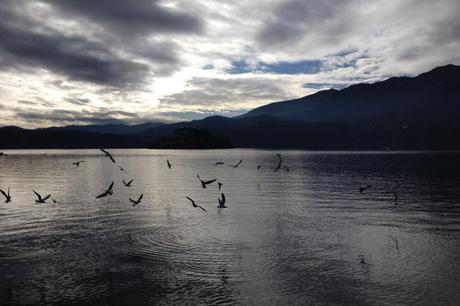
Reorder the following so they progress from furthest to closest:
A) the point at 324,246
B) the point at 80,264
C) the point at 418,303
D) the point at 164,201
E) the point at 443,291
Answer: the point at 164,201, the point at 324,246, the point at 80,264, the point at 443,291, the point at 418,303

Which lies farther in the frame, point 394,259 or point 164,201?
point 164,201

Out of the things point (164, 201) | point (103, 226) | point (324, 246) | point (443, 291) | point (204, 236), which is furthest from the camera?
point (164, 201)

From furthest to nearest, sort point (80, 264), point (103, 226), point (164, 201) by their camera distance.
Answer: point (164, 201)
point (103, 226)
point (80, 264)

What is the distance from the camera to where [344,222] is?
37.6 meters

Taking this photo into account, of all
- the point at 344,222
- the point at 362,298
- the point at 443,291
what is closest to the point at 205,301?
the point at 362,298

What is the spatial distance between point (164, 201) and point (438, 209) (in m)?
33.8

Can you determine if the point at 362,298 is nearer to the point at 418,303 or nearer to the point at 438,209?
the point at 418,303

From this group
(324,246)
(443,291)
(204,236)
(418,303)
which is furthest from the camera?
(204,236)

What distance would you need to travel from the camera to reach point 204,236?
3142cm

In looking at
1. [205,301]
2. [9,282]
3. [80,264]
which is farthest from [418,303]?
[9,282]

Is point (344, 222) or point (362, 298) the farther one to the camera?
point (344, 222)

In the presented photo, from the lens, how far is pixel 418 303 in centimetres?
1830

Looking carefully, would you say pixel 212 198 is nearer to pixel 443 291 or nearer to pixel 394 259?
pixel 394 259

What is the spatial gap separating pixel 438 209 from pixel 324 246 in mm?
24953
